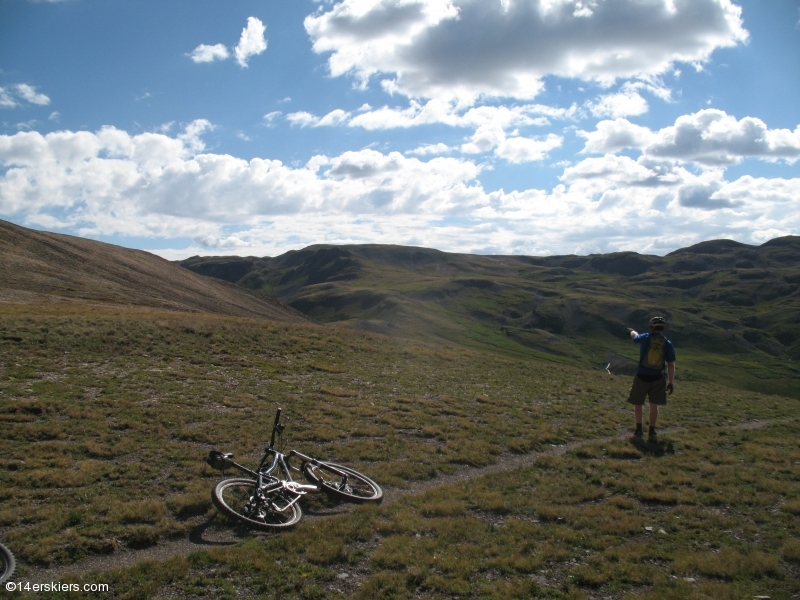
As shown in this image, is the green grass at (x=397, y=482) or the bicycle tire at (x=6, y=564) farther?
the green grass at (x=397, y=482)

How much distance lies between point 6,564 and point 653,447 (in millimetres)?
17878

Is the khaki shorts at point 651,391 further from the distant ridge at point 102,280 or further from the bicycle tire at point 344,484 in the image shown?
the distant ridge at point 102,280

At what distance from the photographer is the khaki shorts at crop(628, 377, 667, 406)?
736 inches

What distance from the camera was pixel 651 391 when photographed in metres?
18.9

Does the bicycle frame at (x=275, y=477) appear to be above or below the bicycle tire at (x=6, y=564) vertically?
above

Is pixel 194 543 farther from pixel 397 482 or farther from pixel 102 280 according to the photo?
pixel 102 280

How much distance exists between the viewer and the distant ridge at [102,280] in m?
63.6

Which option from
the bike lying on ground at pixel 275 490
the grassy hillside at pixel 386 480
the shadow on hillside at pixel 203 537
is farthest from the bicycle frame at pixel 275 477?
the shadow on hillside at pixel 203 537

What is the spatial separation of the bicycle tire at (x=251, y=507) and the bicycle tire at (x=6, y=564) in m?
3.18

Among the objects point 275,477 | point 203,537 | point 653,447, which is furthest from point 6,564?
point 653,447

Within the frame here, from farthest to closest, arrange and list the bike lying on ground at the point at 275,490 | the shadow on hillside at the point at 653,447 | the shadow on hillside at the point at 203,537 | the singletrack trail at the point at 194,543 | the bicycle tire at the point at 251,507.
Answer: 1. the shadow on hillside at the point at 653,447
2. the bike lying on ground at the point at 275,490
3. the bicycle tire at the point at 251,507
4. the shadow on hillside at the point at 203,537
5. the singletrack trail at the point at 194,543

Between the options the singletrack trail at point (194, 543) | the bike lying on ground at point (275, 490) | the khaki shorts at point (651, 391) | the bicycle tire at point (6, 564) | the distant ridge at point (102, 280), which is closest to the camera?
the bicycle tire at point (6, 564)

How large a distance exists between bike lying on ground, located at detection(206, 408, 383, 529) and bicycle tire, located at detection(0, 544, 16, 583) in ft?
10.5

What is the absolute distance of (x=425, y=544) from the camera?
31.8ft
